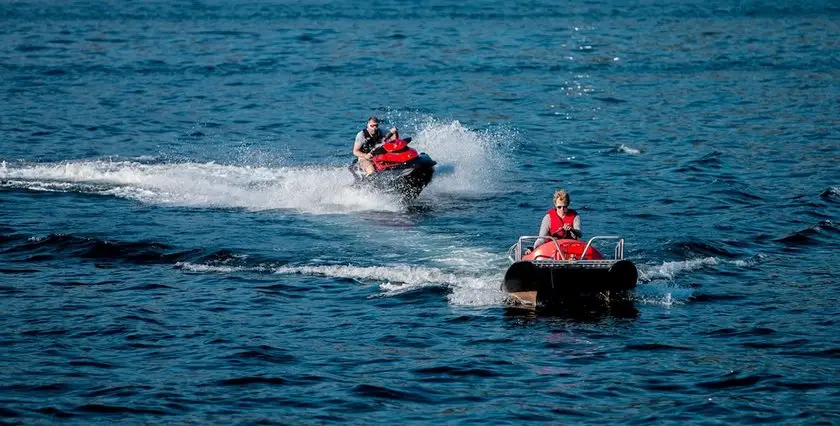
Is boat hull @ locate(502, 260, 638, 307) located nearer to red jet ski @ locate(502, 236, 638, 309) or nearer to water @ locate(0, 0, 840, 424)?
red jet ski @ locate(502, 236, 638, 309)

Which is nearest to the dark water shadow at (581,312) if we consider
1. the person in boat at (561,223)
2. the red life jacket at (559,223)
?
the person in boat at (561,223)

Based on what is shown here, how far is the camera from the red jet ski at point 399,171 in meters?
25.0

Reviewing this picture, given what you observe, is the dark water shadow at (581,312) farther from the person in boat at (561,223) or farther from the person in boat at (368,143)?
the person in boat at (368,143)

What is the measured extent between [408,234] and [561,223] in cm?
485

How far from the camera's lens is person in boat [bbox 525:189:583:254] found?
18391 millimetres

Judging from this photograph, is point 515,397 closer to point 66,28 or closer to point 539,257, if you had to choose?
point 539,257

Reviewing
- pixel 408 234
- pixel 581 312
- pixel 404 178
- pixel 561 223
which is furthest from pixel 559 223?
pixel 404 178

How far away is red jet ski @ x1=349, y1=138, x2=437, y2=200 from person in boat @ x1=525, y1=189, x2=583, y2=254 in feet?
22.7

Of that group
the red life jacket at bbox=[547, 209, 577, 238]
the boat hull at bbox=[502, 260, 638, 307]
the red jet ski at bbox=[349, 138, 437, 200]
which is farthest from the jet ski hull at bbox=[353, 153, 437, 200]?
the boat hull at bbox=[502, 260, 638, 307]

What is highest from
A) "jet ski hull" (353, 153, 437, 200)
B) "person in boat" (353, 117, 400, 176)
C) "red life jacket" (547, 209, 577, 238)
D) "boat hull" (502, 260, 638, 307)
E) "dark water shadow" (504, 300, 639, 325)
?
"person in boat" (353, 117, 400, 176)

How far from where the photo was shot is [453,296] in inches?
736

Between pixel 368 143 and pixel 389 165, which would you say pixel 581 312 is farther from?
pixel 368 143

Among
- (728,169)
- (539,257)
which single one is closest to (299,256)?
(539,257)

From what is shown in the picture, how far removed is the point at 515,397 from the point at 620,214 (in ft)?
34.8
